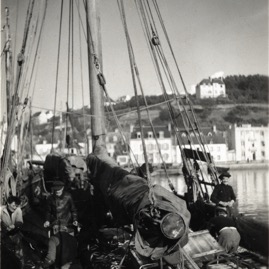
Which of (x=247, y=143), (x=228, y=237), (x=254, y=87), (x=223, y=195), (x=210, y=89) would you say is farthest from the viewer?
(x=210, y=89)

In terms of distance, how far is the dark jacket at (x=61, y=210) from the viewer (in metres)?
5.38

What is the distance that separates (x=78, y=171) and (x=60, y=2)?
5.98 meters

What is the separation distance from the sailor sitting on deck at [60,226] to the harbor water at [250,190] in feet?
36.6

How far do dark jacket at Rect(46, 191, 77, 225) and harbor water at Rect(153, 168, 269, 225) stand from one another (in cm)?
1112

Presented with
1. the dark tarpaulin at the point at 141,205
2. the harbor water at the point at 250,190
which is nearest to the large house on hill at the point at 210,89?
the harbor water at the point at 250,190

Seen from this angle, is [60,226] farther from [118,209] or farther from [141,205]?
[141,205]

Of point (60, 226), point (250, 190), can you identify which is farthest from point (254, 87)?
point (250, 190)

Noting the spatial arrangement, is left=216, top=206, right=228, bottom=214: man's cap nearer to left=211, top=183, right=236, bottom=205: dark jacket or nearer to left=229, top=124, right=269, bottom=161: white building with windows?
left=211, top=183, right=236, bottom=205: dark jacket

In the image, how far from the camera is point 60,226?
5.23 metres

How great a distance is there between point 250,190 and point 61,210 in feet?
113

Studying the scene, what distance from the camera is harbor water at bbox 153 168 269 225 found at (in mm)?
24522

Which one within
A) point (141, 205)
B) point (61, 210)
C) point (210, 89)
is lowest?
point (61, 210)

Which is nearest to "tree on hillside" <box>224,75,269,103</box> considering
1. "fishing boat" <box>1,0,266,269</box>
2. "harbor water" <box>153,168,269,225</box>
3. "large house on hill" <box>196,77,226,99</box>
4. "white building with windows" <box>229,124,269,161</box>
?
"fishing boat" <box>1,0,266,269</box>

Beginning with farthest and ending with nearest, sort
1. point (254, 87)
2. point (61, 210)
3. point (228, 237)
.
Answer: point (254, 87) → point (61, 210) → point (228, 237)
